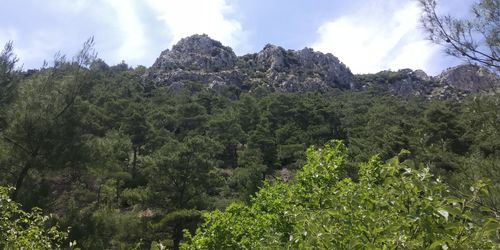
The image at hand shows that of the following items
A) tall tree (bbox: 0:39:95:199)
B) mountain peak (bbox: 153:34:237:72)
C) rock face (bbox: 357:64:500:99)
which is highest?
mountain peak (bbox: 153:34:237:72)

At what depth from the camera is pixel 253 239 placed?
30.1ft

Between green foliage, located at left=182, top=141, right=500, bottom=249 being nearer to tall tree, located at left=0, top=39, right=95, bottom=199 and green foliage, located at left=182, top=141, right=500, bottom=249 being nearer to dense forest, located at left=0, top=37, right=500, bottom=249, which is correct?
dense forest, located at left=0, top=37, right=500, bottom=249

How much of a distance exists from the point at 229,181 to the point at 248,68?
3082 inches

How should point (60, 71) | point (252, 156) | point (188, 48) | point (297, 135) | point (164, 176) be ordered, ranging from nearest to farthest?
point (60, 71), point (164, 176), point (252, 156), point (297, 135), point (188, 48)

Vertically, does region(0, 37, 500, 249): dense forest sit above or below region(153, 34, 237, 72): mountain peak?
below

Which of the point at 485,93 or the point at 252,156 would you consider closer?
the point at 485,93

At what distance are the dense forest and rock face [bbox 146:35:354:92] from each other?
50482mm

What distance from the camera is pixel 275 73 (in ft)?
345

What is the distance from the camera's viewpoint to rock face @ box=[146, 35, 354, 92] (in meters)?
95.0

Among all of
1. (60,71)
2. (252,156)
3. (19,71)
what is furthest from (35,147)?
(252,156)

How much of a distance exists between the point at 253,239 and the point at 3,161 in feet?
33.4

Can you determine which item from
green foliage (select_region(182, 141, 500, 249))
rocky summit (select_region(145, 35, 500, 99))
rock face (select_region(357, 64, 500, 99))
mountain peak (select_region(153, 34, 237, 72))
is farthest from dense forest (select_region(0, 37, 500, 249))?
rock face (select_region(357, 64, 500, 99))

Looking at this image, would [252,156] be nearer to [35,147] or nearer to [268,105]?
[268,105]

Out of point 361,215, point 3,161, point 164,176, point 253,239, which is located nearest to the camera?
point 361,215
